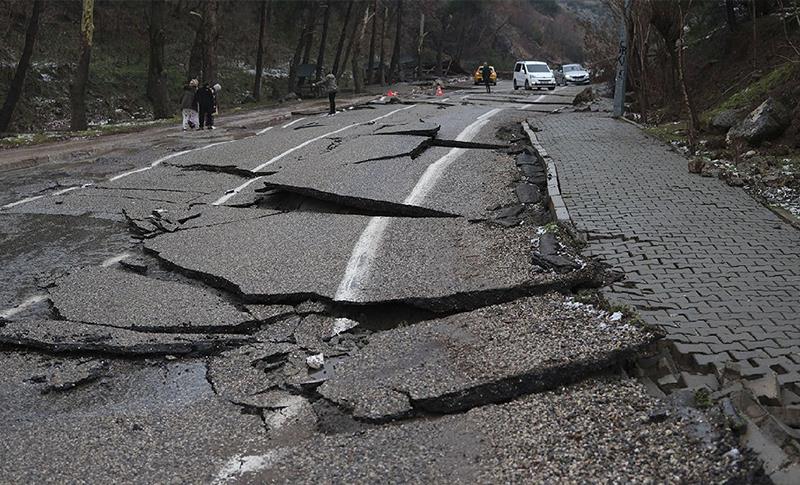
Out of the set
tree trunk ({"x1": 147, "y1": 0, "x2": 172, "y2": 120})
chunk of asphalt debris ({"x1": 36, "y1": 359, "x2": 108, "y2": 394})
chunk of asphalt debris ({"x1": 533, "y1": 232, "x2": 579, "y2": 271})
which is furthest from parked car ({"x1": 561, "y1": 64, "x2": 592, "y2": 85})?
chunk of asphalt debris ({"x1": 36, "y1": 359, "x2": 108, "y2": 394})

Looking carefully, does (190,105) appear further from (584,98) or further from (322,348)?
(322,348)

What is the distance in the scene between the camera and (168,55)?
148ft

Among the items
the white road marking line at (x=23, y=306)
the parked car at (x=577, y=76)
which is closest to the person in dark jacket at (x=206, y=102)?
the white road marking line at (x=23, y=306)

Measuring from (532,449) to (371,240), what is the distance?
4.17m

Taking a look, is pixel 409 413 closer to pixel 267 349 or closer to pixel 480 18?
pixel 267 349

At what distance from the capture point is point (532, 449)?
12.8 ft

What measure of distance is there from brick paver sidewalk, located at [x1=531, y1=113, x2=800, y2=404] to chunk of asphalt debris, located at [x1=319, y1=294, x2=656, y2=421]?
498 mm

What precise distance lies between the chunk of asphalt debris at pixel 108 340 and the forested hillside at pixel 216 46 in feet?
77.5

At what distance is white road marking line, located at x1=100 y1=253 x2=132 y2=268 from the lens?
24.7 ft

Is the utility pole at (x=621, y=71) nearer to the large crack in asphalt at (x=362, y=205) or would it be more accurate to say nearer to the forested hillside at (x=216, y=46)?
the forested hillside at (x=216, y=46)

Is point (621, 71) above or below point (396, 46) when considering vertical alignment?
below

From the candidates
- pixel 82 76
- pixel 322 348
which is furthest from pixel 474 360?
pixel 82 76

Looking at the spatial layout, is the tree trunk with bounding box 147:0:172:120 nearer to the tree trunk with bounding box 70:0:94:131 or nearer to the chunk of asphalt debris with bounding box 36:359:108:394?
the tree trunk with bounding box 70:0:94:131

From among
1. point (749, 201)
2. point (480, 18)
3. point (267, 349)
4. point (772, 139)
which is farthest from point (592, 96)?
point (480, 18)
